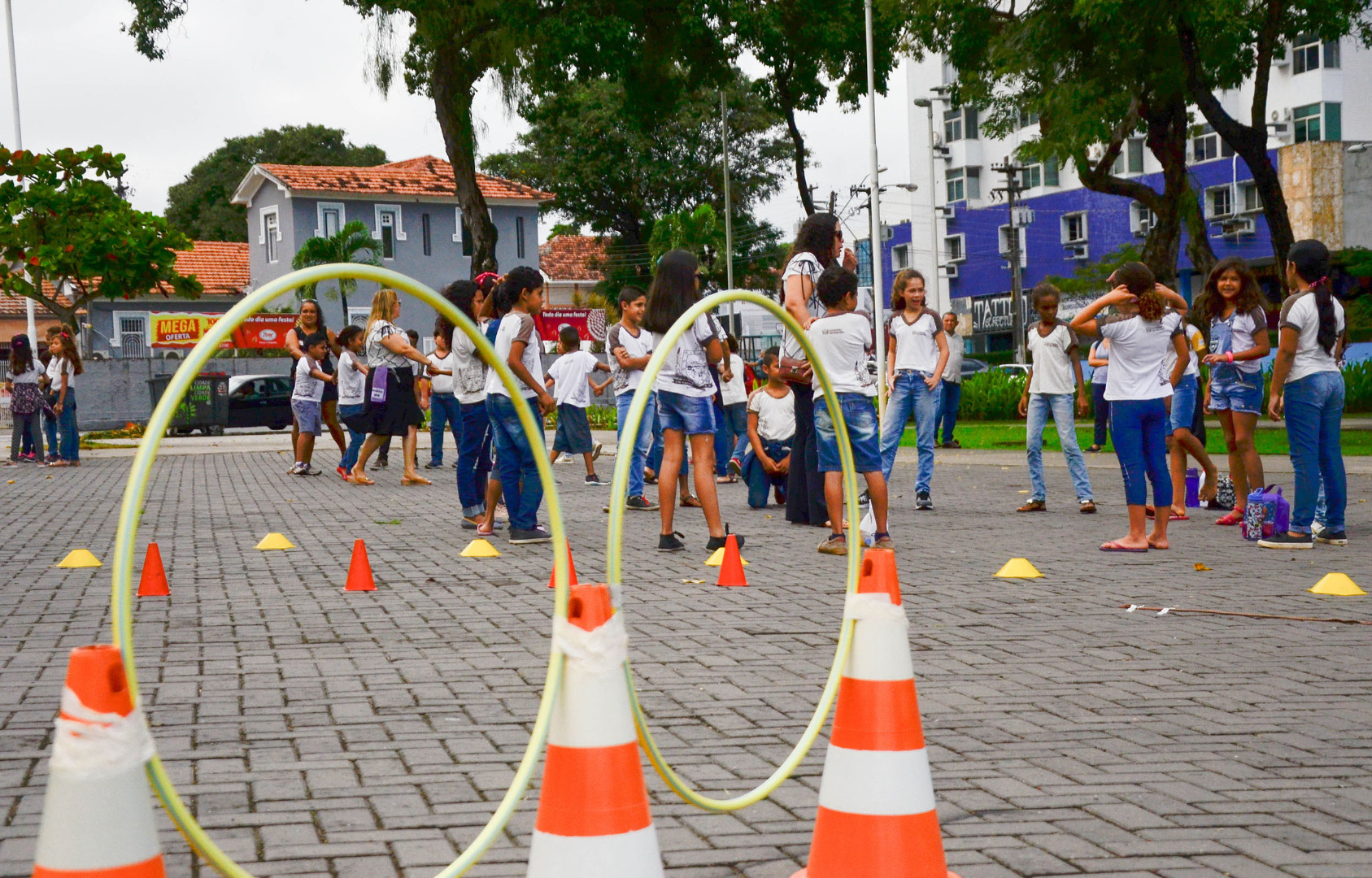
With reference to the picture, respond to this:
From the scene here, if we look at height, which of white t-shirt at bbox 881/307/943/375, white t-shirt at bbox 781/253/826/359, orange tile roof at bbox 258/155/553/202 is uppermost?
orange tile roof at bbox 258/155/553/202

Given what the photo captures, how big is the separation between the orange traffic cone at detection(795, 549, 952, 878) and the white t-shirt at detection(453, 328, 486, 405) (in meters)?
Answer: 7.26

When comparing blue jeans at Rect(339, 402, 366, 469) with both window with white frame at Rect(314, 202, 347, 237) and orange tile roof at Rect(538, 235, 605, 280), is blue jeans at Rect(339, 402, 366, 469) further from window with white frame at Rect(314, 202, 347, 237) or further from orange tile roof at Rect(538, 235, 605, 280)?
orange tile roof at Rect(538, 235, 605, 280)

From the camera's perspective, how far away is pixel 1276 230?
20.8m

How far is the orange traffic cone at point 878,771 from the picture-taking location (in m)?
3.06

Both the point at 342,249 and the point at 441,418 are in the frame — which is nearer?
the point at 441,418

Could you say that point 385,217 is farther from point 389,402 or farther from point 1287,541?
point 1287,541

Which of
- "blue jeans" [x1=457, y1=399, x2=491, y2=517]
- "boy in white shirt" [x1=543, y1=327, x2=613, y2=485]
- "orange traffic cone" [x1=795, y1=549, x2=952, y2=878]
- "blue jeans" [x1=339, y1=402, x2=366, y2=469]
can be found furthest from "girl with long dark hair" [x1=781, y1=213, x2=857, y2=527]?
"blue jeans" [x1=339, y1=402, x2=366, y2=469]

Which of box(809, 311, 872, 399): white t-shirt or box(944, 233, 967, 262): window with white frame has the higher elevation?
box(944, 233, 967, 262): window with white frame

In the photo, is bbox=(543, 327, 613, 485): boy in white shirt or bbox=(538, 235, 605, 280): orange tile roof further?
bbox=(538, 235, 605, 280): orange tile roof

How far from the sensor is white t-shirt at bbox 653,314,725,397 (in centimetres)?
885

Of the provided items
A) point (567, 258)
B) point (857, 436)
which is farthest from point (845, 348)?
point (567, 258)

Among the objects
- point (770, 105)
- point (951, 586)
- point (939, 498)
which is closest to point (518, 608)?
point (951, 586)

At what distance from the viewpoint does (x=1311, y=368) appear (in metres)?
8.77

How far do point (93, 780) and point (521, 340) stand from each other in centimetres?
698
